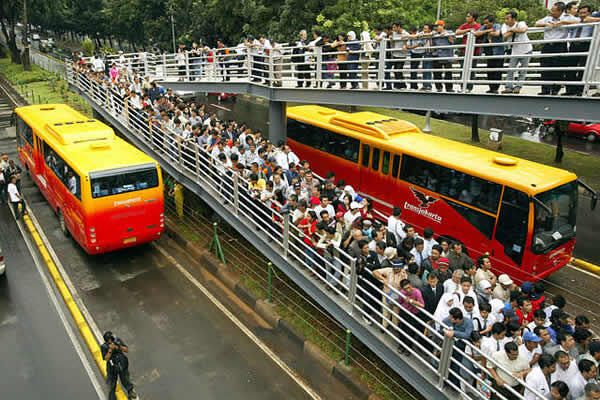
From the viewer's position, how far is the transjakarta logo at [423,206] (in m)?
11.3

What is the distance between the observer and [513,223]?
9.49 m

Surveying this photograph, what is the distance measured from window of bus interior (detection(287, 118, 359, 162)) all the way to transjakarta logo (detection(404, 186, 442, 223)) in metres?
2.38

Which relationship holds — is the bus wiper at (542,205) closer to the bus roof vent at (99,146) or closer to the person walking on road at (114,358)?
the person walking on road at (114,358)

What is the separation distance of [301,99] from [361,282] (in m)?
7.50

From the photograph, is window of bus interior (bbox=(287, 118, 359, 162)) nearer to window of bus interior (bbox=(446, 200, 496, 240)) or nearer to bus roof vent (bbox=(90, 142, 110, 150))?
window of bus interior (bbox=(446, 200, 496, 240))

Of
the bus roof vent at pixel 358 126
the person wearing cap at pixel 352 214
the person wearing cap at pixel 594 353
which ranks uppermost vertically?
the bus roof vent at pixel 358 126

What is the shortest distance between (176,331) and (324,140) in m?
7.76

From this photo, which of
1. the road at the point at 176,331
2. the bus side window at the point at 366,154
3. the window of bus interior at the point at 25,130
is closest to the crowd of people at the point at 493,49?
the bus side window at the point at 366,154

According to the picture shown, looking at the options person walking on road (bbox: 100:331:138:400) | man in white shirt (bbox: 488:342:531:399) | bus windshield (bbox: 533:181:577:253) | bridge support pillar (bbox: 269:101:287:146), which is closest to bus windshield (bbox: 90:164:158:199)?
person walking on road (bbox: 100:331:138:400)

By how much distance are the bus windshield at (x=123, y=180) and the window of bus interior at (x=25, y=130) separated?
6.09 m

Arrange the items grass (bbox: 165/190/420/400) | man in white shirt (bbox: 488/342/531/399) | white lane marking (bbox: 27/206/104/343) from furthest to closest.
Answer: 1. white lane marking (bbox: 27/206/104/343)
2. grass (bbox: 165/190/420/400)
3. man in white shirt (bbox: 488/342/531/399)

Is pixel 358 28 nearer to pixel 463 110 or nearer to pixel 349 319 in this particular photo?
pixel 463 110

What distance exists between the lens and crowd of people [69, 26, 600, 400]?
595 cm

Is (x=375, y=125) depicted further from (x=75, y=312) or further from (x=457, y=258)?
(x=75, y=312)
